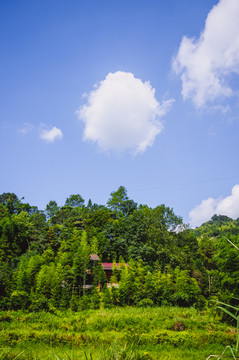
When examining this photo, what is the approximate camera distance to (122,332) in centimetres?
1091

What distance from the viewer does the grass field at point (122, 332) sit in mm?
8891

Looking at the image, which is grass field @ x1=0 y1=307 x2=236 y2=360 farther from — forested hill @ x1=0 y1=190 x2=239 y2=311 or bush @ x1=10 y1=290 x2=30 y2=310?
forested hill @ x1=0 y1=190 x2=239 y2=311

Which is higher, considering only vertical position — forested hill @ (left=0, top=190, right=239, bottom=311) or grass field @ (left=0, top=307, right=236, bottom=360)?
forested hill @ (left=0, top=190, right=239, bottom=311)

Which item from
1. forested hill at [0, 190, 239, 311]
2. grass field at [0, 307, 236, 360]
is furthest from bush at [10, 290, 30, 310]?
grass field at [0, 307, 236, 360]

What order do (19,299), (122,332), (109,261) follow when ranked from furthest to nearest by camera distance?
(109,261), (19,299), (122,332)

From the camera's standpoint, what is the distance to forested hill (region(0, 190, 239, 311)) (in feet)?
52.1

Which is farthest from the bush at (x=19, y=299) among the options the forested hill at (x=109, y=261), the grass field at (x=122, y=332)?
the grass field at (x=122, y=332)

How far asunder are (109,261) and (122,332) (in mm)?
12912

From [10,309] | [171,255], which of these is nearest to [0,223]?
[10,309]

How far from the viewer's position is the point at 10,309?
15500 mm

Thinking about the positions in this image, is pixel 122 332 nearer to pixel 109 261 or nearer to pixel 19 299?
pixel 19 299

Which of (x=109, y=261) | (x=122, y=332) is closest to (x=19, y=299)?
(x=122, y=332)

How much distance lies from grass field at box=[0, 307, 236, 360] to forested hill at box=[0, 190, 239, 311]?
1730 millimetres

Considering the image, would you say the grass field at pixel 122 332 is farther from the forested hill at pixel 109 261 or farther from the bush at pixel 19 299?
the forested hill at pixel 109 261
